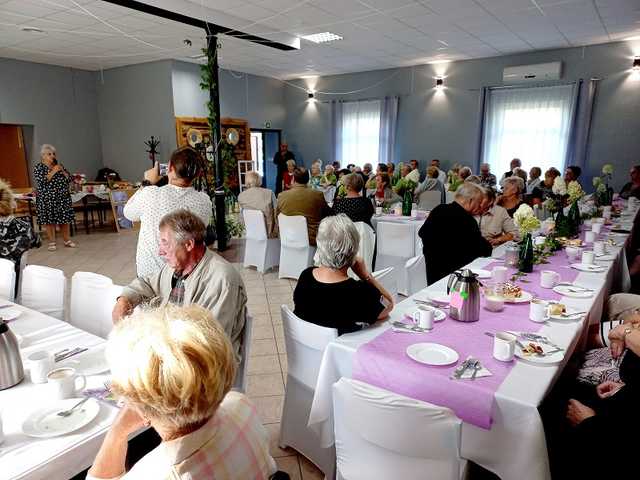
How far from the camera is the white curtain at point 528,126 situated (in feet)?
26.2

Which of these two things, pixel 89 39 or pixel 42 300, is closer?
pixel 42 300

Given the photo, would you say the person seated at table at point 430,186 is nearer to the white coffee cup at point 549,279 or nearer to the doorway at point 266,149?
the white coffee cup at point 549,279

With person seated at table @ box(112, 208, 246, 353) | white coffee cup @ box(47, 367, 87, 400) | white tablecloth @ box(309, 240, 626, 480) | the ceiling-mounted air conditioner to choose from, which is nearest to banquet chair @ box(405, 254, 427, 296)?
white tablecloth @ box(309, 240, 626, 480)

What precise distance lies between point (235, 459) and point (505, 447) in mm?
945

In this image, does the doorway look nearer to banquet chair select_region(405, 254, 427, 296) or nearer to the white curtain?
the white curtain

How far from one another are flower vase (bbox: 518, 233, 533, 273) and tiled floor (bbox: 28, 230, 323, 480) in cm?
175

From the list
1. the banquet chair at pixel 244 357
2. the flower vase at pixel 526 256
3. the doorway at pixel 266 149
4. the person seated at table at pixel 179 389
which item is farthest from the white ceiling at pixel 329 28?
the person seated at table at pixel 179 389

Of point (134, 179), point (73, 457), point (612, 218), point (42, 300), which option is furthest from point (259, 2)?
point (134, 179)

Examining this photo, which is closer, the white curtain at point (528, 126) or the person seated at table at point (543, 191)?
the person seated at table at point (543, 191)

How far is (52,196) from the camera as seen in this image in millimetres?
6574

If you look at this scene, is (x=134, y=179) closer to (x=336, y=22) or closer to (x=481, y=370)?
(x=336, y=22)

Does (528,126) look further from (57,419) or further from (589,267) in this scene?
(57,419)

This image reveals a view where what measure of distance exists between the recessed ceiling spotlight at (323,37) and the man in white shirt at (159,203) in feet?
16.4

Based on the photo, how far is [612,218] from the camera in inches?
191
